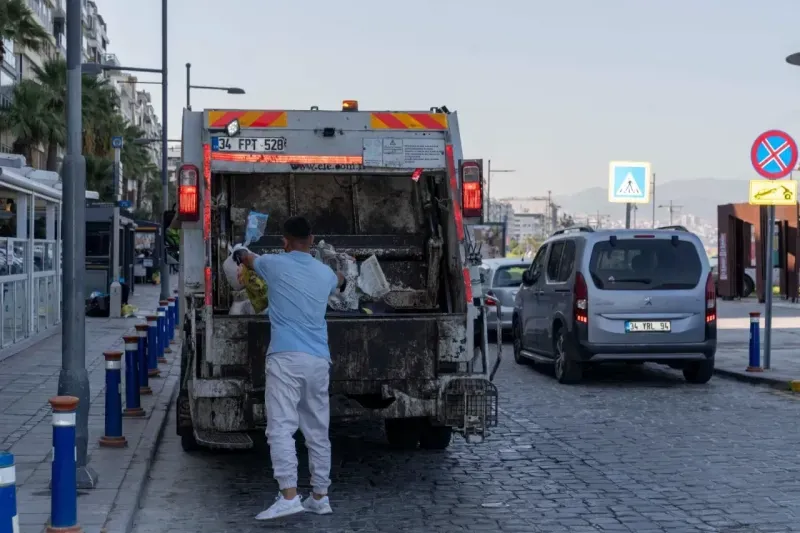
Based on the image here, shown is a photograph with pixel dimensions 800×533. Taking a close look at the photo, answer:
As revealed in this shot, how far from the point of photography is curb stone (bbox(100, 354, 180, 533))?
6.88 metres

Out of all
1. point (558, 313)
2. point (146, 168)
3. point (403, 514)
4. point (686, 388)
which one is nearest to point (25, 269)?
point (558, 313)

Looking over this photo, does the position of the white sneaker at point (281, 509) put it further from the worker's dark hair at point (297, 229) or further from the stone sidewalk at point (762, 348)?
the stone sidewalk at point (762, 348)

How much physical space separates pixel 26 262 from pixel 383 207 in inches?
450

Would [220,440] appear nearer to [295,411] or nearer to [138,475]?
[138,475]

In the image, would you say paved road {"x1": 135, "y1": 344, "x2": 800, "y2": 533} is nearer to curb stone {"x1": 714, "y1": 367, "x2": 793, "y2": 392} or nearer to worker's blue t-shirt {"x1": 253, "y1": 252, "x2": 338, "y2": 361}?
worker's blue t-shirt {"x1": 253, "y1": 252, "x2": 338, "y2": 361}

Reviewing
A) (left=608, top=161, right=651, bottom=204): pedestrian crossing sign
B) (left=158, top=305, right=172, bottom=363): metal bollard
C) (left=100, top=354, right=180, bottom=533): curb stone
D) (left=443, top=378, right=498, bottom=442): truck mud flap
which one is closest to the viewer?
(left=100, top=354, right=180, bottom=533): curb stone

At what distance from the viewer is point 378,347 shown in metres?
8.38

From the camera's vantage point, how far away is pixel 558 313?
1515 cm

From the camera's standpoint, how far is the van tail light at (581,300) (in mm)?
14359

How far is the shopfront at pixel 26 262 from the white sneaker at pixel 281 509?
32.9ft

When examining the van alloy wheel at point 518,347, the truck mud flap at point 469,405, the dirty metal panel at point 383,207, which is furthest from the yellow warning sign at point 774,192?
the truck mud flap at point 469,405

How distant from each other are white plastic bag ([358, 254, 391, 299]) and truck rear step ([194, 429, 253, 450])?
1.68 meters

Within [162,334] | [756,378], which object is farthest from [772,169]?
[162,334]

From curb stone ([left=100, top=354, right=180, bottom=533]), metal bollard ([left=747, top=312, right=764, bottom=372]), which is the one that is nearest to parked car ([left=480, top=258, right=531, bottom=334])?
metal bollard ([left=747, top=312, right=764, bottom=372])
